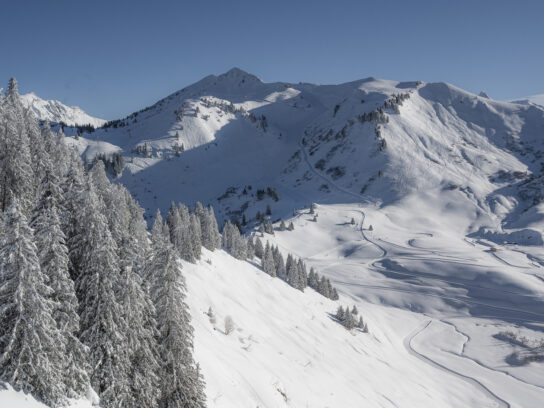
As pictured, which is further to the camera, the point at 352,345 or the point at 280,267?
the point at 280,267

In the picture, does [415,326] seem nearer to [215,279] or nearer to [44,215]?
[215,279]

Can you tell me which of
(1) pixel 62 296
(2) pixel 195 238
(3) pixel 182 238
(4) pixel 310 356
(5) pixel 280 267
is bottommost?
(4) pixel 310 356

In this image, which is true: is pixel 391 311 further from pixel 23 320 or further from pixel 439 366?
pixel 23 320

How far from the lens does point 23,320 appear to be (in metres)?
17.4

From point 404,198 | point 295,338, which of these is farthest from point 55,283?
point 404,198

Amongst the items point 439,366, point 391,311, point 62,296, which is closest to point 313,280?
point 391,311

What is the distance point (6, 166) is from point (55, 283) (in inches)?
860

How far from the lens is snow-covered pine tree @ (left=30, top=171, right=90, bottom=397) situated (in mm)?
19734

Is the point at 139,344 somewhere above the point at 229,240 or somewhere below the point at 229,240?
above

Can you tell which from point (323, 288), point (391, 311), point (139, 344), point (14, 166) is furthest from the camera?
point (391, 311)

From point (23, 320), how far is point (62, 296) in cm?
274

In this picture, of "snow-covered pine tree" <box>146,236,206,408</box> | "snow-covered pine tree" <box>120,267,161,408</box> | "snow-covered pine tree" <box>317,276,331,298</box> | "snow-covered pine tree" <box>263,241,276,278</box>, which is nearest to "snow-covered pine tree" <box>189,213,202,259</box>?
"snow-covered pine tree" <box>263,241,276,278</box>

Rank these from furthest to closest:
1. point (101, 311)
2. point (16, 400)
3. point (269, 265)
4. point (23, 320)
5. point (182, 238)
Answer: point (269, 265), point (182, 238), point (101, 311), point (23, 320), point (16, 400)

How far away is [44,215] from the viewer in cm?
2055
